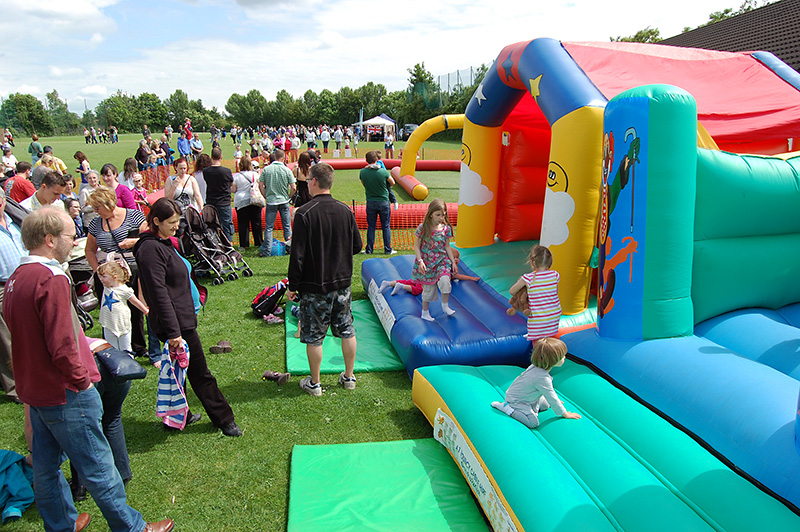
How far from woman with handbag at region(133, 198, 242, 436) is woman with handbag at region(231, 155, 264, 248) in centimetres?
522

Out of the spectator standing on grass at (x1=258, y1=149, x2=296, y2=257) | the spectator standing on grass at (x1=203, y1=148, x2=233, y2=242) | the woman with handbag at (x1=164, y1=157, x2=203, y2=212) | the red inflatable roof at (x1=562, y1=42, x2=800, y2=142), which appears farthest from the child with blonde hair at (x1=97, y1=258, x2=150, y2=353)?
the red inflatable roof at (x1=562, y1=42, x2=800, y2=142)

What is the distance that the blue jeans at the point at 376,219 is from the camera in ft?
28.1

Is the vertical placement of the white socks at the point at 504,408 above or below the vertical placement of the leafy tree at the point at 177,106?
below

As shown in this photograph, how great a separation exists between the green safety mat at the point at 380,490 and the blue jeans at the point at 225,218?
5636mm

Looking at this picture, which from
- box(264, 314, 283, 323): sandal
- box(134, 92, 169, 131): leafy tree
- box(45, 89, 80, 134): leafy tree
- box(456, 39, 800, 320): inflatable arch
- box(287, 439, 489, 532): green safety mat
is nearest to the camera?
box(287, 439, 489, 532): green safety mat

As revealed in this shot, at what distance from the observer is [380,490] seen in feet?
10.7

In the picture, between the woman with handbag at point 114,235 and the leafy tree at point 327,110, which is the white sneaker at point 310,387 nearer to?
the woman with handbag at point 114,235

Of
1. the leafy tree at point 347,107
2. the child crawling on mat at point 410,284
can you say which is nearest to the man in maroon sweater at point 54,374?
the child crawling on mat at point 410,284

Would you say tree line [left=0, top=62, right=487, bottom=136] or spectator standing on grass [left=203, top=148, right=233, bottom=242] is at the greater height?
tree line [left=0, top=62, right=487, bottom=136]

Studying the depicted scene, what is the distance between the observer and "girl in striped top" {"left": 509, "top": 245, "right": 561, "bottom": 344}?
4195 mm

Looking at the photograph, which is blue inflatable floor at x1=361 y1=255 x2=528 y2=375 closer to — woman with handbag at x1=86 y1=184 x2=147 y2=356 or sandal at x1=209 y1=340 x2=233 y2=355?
sandal at x1=209 y1=340 x2=233 y2=355

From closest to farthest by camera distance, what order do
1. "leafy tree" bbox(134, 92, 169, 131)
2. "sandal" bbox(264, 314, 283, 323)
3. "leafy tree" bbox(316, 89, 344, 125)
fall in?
"sandal" bbox(264, 314, 283, 323), "leafy tree" bbox(316, 89, 344, 125), "leafy tree" bbox(134, 92, 169, 131)

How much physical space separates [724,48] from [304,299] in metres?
14.6

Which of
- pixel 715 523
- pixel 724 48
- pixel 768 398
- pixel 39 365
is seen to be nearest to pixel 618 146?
pixel 768 398
